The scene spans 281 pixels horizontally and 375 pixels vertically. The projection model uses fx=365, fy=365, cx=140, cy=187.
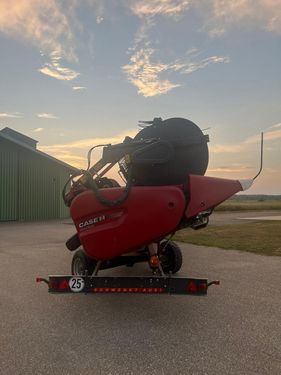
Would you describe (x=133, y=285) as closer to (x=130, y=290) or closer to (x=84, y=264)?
(x=130, y=290)

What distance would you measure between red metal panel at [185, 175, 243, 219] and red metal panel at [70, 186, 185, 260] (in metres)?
0.15

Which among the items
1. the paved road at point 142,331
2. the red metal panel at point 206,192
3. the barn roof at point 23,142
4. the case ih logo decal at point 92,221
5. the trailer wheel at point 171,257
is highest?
the barn roof at point 23,142

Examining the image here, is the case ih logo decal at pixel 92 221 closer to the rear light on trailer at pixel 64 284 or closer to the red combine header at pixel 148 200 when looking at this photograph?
the red combine header at pixel 148 200

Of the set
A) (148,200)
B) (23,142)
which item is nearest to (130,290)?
(148,200)

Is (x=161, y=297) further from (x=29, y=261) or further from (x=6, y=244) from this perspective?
(x=6, y=244)

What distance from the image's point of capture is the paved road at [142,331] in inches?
124

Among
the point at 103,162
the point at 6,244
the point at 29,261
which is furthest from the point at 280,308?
the point at 6,244

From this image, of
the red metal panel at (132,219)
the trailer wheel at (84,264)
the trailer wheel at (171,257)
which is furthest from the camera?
the trailer wheel at (171,257)

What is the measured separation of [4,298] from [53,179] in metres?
20.9

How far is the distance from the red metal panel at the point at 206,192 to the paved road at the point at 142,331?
131 centimetres

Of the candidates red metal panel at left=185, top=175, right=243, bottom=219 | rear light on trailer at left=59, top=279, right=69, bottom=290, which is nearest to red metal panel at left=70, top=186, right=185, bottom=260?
red metal panel at left=185, top=175, right=243, bottom=219

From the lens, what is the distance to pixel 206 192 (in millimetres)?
4312

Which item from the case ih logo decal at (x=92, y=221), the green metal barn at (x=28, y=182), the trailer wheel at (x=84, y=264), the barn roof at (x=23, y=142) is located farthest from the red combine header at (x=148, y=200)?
the green metal barn at (x=28, y=182)

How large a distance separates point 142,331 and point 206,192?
172 centimetres
